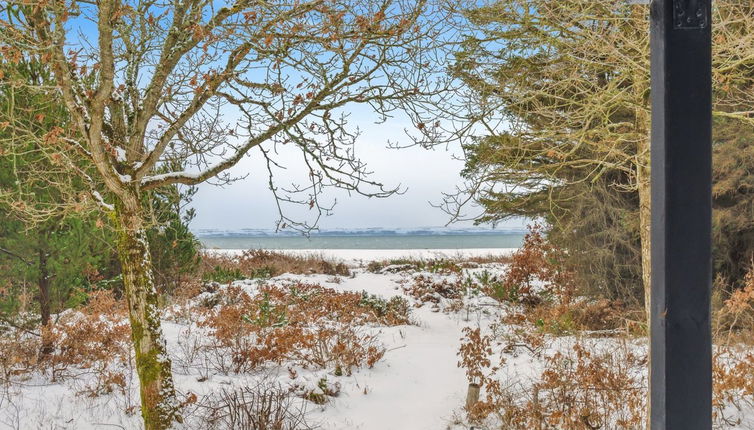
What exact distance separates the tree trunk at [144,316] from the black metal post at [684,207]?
3881 mm

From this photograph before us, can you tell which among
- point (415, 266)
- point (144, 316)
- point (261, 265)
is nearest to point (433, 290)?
point (415, 266)

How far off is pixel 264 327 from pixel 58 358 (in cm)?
265

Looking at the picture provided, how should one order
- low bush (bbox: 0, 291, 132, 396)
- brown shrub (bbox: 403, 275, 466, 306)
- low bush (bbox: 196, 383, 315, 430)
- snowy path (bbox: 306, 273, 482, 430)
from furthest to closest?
brown shrub (bbox: 403, 275, 466, 306), low bush (bbox: 0, 291, 132, 396), snowy path (bbox: 306, 273, 482, 430), low bush (bbox: 196, 383, 315, 430)

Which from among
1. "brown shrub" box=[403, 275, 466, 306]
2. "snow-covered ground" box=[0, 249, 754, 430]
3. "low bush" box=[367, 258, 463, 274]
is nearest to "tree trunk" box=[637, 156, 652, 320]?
"snow-covered ground" box=[0, 249, 754, 430]

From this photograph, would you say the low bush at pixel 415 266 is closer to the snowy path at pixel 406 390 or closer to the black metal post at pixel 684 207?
the snowy path at pixel 406 390

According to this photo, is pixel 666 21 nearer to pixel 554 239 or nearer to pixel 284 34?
pixel 284 34

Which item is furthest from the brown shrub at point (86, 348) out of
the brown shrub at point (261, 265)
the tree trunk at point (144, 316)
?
the brown shrub at point (261, 265)

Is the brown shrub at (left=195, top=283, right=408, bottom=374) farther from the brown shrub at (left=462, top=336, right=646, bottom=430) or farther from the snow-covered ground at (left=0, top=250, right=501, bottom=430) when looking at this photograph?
the brown shrub at (left=462, top=336, right=646, bottom=430)

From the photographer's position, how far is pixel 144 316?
4.57 metres

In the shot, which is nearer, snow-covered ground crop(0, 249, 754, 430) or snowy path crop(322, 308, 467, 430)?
snow-covered ground crop(0, 249, 754, 430)

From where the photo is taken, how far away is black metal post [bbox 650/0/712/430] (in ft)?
6.82

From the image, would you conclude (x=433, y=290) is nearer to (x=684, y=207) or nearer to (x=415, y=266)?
(x=415, y=266)

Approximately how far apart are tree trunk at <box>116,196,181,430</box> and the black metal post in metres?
3.88

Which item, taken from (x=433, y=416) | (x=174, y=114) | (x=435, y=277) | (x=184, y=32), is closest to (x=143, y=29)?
(x=184, y=32)
